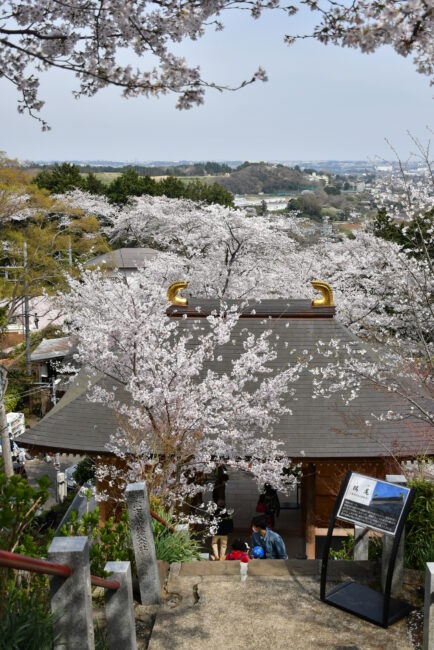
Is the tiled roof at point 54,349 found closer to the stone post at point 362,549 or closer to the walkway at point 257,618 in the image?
the walkway at point 257,618

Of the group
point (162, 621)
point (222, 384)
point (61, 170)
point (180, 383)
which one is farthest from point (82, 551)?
point (61, 170)

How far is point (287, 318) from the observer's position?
12.7 meters

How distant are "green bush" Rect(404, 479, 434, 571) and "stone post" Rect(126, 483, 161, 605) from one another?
6.85 ft

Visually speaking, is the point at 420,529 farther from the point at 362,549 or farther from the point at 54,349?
the point at 54,349

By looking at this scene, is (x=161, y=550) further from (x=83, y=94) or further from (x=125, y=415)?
(x=125, y=415)

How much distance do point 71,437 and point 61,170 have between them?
42531 millimetres

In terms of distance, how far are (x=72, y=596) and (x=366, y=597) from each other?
8.86ft

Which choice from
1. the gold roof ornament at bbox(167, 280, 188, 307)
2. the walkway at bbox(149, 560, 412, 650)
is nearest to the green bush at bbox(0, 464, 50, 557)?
the walkway at bbox(149, 560, 412, 650)

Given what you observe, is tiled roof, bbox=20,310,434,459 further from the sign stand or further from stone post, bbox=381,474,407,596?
the sign stand

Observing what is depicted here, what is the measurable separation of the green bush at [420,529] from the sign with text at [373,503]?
736 mm

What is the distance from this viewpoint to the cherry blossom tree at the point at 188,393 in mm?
9367

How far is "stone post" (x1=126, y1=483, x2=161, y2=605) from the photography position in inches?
188

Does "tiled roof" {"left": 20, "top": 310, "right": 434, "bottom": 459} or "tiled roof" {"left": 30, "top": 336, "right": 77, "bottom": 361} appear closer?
"tiled roof" {"left": 20, "top": 310, "right": 434, "bottom": 459}

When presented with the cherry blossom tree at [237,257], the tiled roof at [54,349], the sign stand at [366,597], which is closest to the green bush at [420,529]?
the sign stand at [366,597]
